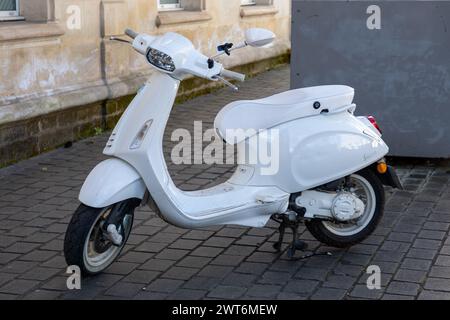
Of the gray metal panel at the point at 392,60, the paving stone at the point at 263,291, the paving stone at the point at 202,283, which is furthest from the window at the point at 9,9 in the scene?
the paving stone at the point at 263,291

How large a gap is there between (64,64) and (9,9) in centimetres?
69

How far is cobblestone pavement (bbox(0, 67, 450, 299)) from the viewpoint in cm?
522

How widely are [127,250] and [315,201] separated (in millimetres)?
1168

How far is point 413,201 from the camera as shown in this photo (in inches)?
280

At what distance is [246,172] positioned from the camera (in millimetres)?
5684

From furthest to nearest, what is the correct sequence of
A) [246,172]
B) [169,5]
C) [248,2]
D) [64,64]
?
[248,2] → [169,5] → [64,64] → [246,172]

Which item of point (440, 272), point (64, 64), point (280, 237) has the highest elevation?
point (64, 64)

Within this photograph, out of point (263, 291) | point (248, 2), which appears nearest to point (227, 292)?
point (263, 291)

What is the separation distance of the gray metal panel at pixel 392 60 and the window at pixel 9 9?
2.55m

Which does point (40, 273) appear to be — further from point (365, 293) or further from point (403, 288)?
point (403, 288)

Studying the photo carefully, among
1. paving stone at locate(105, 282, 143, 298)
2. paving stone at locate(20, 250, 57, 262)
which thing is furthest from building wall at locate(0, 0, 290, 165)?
paving stone at locate(105, 282, 143, 298)

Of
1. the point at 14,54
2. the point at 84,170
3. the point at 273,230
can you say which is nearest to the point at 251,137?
the point at 273,230

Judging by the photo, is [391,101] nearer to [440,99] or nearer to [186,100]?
[440,99]

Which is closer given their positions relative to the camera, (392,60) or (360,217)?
(360,217)
